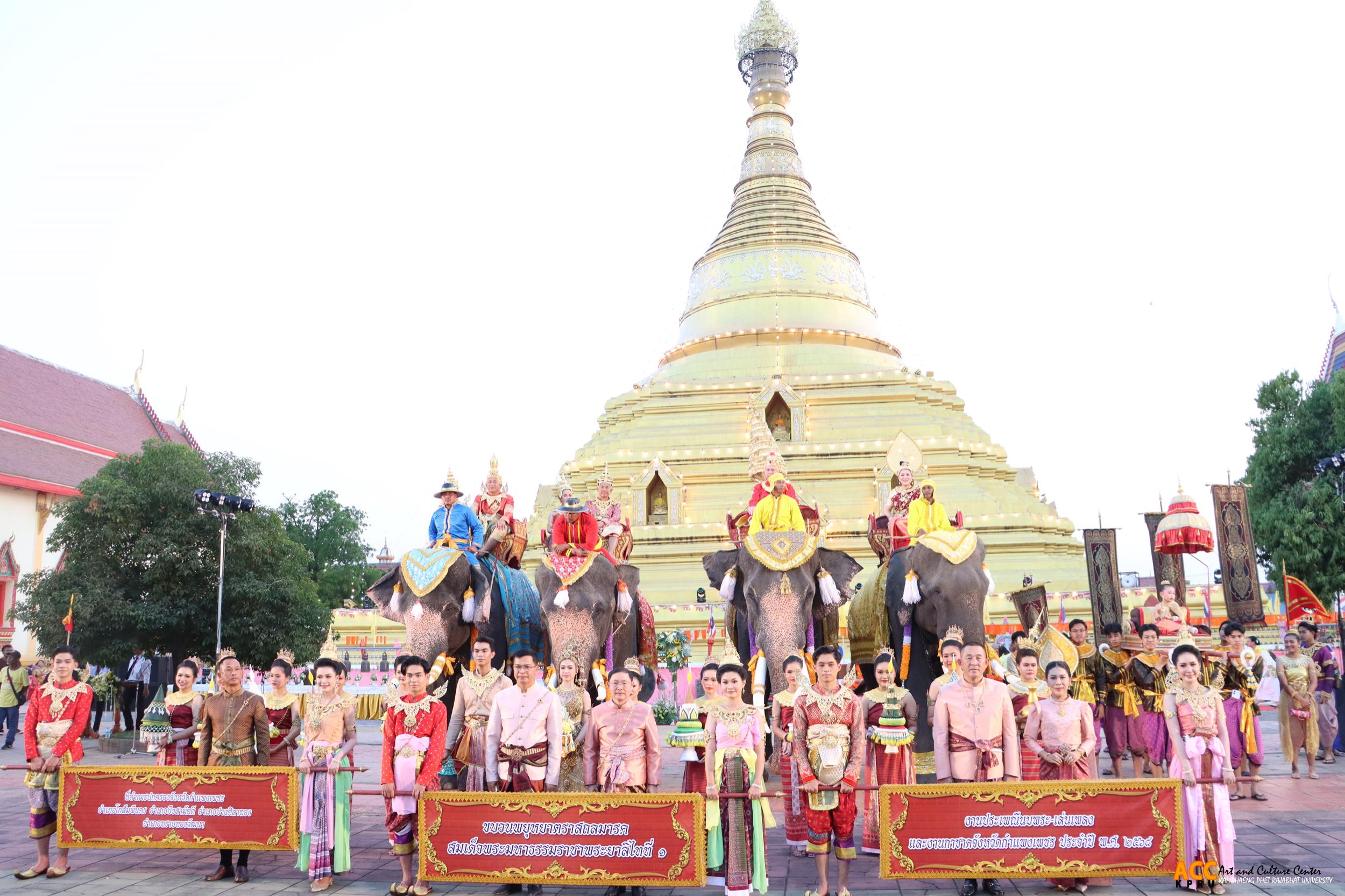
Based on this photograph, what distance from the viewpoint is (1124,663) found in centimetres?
1049

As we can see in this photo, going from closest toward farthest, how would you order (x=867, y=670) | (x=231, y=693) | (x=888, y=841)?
(x=888, y=841), (x=231, y=693), (x=867, y=670)

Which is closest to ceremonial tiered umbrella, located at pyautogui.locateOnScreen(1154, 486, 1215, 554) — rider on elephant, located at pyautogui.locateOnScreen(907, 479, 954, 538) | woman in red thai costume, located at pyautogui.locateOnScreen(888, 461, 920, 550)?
woman in red thai costume, located at pyautogui.locateOnScreen(888, 461, 920, 550)

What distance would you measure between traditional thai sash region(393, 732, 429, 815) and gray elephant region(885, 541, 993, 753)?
457 cm

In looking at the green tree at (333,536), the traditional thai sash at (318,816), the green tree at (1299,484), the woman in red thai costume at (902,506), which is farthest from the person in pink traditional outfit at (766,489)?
the green tree at (333,536)

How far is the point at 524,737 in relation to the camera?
6840 mm

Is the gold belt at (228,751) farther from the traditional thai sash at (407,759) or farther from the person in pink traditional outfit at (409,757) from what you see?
the traditional thai sash at (407,759)

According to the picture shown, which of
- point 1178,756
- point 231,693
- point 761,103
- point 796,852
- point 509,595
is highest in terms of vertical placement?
point 761,103

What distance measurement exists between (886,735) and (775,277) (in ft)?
90.8

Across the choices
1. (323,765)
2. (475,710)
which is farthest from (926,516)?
(323,765)

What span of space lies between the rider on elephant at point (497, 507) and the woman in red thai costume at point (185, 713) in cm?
338

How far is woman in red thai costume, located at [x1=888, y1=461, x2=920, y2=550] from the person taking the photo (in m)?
11.1

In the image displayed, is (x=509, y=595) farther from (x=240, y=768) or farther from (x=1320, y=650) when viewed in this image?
(x=1320, y=650)

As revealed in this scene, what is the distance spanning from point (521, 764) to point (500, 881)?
2.38 feet

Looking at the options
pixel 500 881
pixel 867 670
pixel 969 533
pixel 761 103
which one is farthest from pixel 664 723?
pixel 761 103
